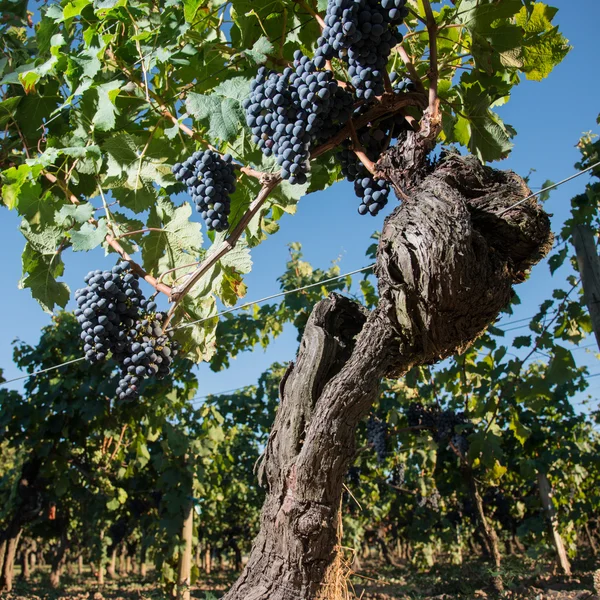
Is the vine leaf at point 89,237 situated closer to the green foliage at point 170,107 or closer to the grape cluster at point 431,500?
the green foliage at point 170,107

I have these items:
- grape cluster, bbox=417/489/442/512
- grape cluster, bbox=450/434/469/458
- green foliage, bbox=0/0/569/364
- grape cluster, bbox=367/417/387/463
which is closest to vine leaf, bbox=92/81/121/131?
green foliage, bbox=0/0/569/364

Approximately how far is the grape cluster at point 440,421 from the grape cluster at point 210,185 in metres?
5.84

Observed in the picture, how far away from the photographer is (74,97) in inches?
87.7

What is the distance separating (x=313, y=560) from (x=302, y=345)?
0.68m

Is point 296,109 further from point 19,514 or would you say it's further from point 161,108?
point 19,514

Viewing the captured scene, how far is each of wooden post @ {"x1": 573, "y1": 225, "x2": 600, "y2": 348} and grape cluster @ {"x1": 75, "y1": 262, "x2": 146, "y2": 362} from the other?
2899 millimetres

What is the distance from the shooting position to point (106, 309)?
6.71 ft

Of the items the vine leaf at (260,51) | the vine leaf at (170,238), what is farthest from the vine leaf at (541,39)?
the vine leaf at (170,238)

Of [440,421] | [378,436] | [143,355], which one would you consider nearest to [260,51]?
[143,355]

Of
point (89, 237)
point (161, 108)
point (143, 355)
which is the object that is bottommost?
point (143, 355)

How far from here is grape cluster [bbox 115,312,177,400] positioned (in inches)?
82.9

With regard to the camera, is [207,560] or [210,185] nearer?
[210,185]

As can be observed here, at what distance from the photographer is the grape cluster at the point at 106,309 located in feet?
6.66

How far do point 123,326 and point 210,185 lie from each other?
2.32 ft
